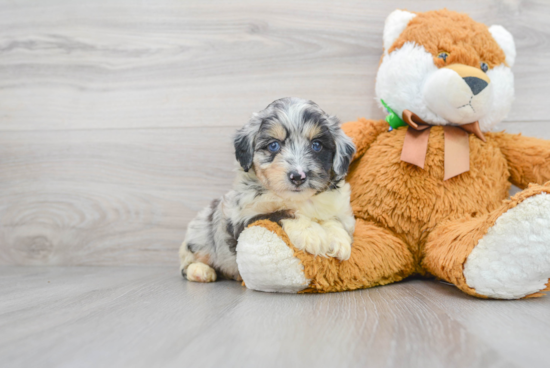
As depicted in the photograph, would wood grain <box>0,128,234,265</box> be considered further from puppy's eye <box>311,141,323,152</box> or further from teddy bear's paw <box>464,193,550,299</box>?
teddy bear's paw <box>464,193,550,299</box>

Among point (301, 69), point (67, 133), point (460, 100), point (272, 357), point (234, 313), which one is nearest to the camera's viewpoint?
point (272, 357)

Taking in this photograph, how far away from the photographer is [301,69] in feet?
7.63

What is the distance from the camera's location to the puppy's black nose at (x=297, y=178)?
4.89 feet

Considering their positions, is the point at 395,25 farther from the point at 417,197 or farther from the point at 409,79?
the point at 417,197

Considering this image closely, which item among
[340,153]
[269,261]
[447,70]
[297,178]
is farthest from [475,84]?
[269,261]

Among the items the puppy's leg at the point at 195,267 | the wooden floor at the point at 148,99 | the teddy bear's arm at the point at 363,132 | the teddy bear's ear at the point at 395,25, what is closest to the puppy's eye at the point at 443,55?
the teddy bear's ear at the point at 395,25

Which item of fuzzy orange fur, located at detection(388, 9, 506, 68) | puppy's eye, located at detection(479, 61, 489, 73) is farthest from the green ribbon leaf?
puppy's eye, located at detection(479, 61, 489, 73)

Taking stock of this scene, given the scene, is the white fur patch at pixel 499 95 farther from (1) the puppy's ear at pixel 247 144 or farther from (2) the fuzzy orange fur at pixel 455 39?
(1) the puppy's ear at pixel 247 144

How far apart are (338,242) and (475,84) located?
0.86 meters

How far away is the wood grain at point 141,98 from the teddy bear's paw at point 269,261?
89cm

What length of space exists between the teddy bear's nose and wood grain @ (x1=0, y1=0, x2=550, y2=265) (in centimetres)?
61

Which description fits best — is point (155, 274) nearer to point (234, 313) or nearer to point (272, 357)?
point (234, 313)

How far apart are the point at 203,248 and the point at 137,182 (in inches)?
27.2

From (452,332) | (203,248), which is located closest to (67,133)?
(203,248)
